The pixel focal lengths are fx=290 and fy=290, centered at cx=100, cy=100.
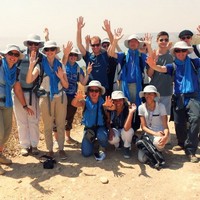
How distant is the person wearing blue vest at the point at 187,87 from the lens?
6.26m

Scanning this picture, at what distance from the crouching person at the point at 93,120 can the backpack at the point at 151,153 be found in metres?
0.84

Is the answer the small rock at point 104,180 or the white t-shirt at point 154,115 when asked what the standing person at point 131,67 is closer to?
the white t-shirt at point 154,115

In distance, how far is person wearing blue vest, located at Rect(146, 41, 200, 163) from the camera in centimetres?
626

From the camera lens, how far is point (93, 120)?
6.58 meters

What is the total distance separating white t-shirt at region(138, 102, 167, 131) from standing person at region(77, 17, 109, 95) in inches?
45.7

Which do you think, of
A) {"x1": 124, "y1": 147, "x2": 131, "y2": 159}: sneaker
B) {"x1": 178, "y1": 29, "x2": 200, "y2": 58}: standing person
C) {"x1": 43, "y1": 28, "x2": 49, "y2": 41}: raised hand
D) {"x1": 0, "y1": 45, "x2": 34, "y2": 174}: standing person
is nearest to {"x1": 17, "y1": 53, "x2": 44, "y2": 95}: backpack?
{"x1": 0, "y1": 45, "x2": 34, "y2": 174}: standing person

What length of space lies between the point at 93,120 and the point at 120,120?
0.64 metres

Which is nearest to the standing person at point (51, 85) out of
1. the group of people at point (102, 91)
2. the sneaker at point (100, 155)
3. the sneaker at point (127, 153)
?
the group of people at point (102, 91)

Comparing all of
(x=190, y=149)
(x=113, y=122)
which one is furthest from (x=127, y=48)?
(x=190, y=149)

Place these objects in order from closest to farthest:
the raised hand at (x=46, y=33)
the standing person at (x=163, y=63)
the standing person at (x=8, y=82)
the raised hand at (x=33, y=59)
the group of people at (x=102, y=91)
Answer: the raised hand at (x=33, y=59) → the standing person at (x=8, y=82) → the group of people at (x=102, y=91) → the standing person at (x=163, y=63) → the raised hand at (x=46, y=33)

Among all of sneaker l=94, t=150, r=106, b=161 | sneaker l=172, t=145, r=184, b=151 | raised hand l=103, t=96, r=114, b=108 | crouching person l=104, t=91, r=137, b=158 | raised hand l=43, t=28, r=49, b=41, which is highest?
raised hand l=43, t=28, r=49, b=41

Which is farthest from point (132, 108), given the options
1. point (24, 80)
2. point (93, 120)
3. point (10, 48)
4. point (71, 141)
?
point (10, 48)

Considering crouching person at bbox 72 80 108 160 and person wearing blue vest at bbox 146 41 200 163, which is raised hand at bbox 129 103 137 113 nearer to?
crouching person at bbox 72 80 108 160

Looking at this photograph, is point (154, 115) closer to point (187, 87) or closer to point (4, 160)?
point (187, 87)
